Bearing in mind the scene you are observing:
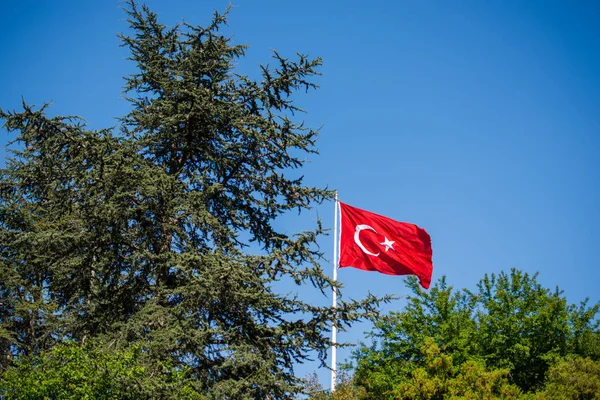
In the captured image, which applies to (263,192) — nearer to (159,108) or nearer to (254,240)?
(254,240)

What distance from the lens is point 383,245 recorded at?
826 inches

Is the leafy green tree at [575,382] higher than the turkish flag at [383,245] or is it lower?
lower

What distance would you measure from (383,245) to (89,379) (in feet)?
39.9

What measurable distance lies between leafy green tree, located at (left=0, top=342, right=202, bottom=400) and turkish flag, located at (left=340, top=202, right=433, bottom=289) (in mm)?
9404

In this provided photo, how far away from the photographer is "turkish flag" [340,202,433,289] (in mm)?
20562

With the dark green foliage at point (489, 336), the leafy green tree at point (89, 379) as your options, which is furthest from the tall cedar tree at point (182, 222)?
the dark green foliage at point (489, 336)

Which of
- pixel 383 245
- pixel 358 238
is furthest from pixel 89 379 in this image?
pixel 383 245

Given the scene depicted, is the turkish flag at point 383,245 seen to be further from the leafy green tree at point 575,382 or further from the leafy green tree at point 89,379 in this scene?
the leafy green tree at point 89,379

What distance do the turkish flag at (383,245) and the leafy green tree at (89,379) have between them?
940 cm

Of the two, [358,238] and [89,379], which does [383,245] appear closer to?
[358,238]

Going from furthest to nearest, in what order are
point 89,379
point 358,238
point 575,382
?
1. point 358,238
2. point 575,382
3. point 89,379

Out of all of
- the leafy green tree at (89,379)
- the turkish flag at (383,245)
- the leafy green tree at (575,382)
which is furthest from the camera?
the turkish flag at (383,245)

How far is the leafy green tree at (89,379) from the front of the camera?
1085 centimetres

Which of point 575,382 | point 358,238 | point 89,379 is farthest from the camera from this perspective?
point 358,238
